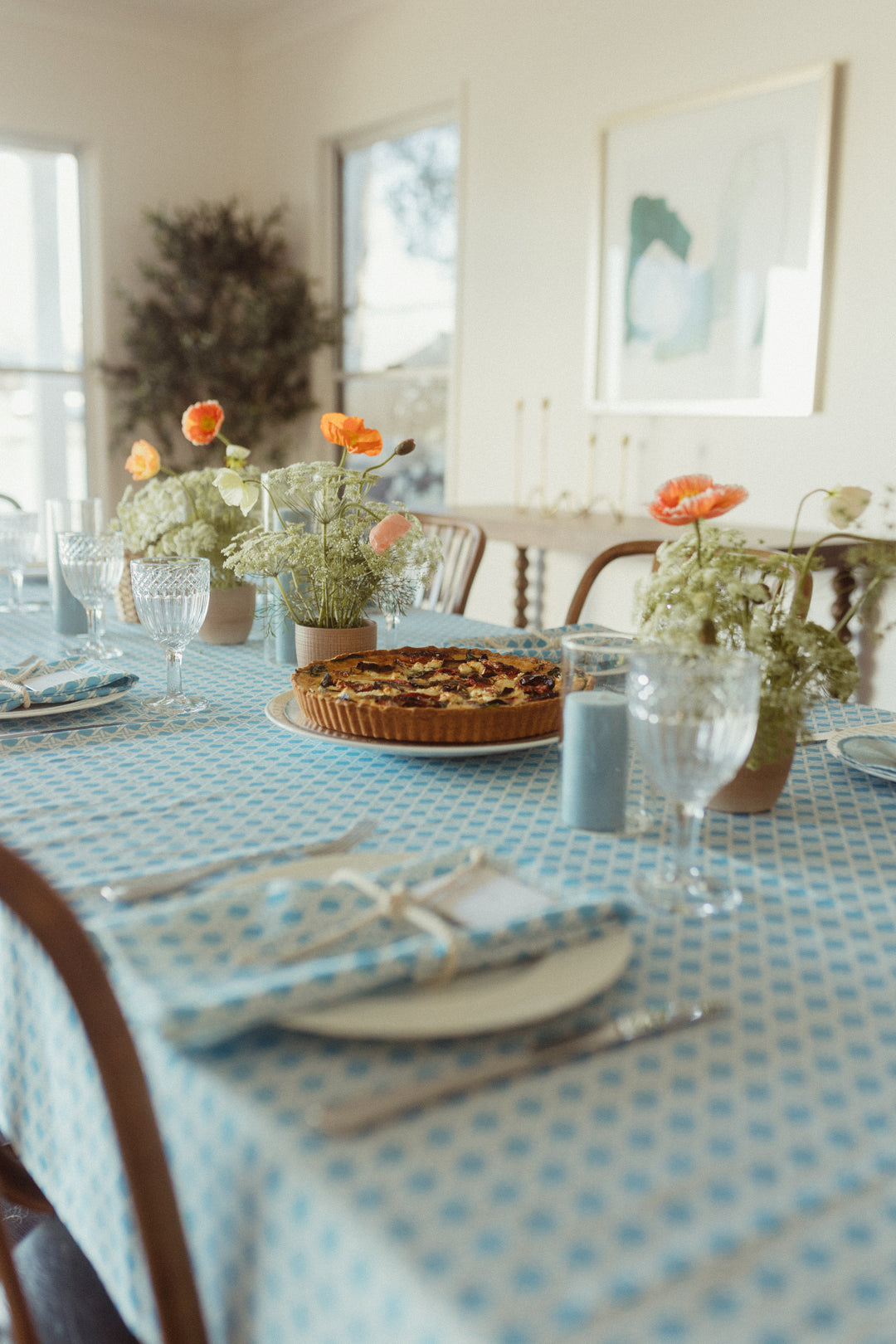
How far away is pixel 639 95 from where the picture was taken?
343 cm

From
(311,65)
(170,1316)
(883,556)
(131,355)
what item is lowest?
(170,1316)

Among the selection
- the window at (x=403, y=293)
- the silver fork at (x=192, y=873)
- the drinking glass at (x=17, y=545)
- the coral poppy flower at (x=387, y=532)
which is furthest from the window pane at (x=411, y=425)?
the silver fork at (x=192, y=873)

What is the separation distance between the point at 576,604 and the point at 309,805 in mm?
1093

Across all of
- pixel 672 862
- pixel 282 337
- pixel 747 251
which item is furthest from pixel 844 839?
pixel 282 337

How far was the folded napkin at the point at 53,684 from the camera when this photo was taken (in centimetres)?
126

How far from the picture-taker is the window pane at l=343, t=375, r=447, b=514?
14.8ft

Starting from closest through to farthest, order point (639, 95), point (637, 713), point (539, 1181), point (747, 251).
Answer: point (539, 1181) < point (637, 713) < point (747, 251) < point (639, 95)

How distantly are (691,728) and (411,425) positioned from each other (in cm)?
405

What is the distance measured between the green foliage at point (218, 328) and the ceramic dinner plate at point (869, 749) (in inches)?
150

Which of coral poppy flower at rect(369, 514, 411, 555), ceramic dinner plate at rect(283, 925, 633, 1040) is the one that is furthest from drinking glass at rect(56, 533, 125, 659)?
ceramic dinner plate at rect(283, 925, 633, 1040)

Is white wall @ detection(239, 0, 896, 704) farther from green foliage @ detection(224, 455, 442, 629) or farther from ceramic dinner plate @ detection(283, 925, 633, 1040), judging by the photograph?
ceramic dinner plate @ detection(283, 925, 633, 1040)

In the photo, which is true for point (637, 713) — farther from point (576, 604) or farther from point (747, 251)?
point (747, 251)

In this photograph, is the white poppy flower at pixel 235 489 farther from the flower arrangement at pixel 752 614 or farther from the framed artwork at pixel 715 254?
the framed artwork at pixel 715 254

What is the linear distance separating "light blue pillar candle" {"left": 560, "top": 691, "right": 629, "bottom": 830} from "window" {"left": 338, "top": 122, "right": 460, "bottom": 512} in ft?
11.8
